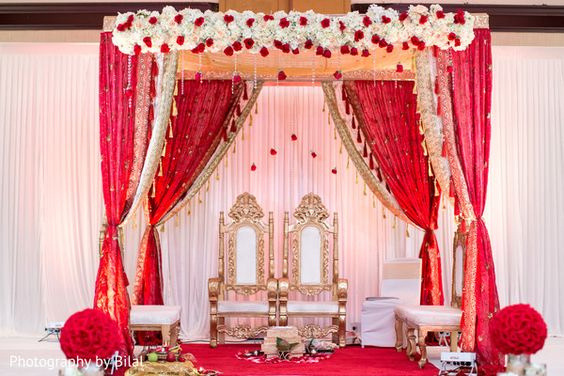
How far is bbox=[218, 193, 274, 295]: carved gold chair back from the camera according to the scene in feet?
25.1

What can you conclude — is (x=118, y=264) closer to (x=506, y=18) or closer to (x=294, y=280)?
(x=294, y=280)

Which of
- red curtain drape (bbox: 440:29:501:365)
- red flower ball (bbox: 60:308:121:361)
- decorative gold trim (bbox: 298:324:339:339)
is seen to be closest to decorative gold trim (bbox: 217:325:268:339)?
decorative gold trim (bbox: 298:324:339:339)

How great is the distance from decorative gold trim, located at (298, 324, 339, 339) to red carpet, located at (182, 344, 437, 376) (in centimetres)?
22

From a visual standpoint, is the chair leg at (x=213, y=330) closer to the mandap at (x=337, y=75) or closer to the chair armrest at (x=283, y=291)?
the chair armrest at (x=283, y=291)

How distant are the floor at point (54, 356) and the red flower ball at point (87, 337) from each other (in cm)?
228

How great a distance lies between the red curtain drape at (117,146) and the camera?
5777 millimetres

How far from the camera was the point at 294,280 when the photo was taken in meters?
7.69

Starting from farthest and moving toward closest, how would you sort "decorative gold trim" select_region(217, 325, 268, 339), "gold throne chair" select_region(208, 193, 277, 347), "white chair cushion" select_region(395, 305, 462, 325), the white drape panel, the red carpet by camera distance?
the white drape panel, "gold throne chair" select_region(208, 193, 277, 347), "decorative gold trim" select_region(217, 325, 268, 339), "white chair cushion" select_region(395, 305, 462, 325), the red carpet

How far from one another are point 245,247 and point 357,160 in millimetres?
1406

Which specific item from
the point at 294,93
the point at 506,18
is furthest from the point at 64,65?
the point at 506,18

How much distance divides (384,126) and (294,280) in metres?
1.76

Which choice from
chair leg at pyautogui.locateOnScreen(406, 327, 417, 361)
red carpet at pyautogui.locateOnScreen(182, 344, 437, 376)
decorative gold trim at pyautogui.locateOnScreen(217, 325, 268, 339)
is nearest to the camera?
red carpet at pyautogui.locateOnScreen(182, 344, 437, 376)

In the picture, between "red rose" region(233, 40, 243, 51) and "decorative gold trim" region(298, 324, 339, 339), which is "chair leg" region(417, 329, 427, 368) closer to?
"decorative gold trim" region(298, 324, 339, 339)

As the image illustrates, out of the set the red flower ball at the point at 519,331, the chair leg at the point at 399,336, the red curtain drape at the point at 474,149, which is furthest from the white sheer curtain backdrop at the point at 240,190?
the red flower ball at the point at 519,331
